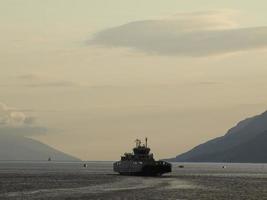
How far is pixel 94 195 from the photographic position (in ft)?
556

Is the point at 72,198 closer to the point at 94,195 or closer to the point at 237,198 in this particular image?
the point at 94,195

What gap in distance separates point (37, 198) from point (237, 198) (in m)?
46.7

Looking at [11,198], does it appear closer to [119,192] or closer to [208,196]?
[119,192]

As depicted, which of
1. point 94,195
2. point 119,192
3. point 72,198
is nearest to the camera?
point 72,198

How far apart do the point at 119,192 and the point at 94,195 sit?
13.4 meters

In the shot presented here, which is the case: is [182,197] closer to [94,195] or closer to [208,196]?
[208,196]

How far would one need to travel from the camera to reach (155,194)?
176m

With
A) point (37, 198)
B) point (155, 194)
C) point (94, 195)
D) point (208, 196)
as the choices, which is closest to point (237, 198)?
point (208, 196)

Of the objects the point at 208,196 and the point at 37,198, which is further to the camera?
the point at 208,196

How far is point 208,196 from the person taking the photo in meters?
172

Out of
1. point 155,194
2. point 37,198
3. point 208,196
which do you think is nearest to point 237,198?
point 208,196

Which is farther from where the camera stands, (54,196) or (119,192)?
(119,192)

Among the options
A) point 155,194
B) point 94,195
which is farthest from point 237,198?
point 94,195

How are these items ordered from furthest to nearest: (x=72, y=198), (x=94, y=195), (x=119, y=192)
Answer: (x=119, y=192) < (x=94, y=195) < (x=72, y=198)
